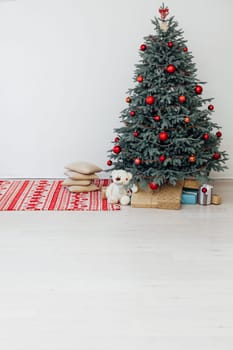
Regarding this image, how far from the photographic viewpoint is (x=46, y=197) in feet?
13.3

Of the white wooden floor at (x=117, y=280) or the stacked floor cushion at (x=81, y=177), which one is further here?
the stacked floor cushion at (x=81, y=177)

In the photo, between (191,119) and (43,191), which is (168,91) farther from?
(43,191)

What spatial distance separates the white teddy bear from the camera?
149 inches

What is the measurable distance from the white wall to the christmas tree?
0.74m

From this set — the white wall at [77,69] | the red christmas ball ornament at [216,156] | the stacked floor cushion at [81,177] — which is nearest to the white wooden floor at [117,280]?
the red christmas ball ornament at [216,156]

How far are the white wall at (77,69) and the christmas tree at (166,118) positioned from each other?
741mm

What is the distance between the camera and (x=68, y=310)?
2.21 meters

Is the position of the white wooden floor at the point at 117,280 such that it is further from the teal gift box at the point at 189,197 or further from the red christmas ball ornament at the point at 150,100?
the red christmas ball ornament at the point at 150,100

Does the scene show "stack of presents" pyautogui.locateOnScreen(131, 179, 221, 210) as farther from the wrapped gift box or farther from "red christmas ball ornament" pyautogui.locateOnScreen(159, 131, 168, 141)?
"red christmas ball ornament" pyautogui.locateOnScreen(159, 131, 168, 141)

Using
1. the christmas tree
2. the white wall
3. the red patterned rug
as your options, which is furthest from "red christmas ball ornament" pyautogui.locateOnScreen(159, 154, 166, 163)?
the white wall

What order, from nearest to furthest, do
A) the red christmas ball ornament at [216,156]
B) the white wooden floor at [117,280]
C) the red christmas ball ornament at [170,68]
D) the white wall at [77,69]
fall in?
the white wooden floor at [117,280]
the red christmas ball ornament at [170,68]
the red christmas ball ornament at [216,156]
the white wall at [77,69]

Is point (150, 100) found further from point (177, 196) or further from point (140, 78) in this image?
point (177, 196)

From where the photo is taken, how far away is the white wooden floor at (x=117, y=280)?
2014mm

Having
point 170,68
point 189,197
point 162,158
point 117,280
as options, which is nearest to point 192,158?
point 162,158
